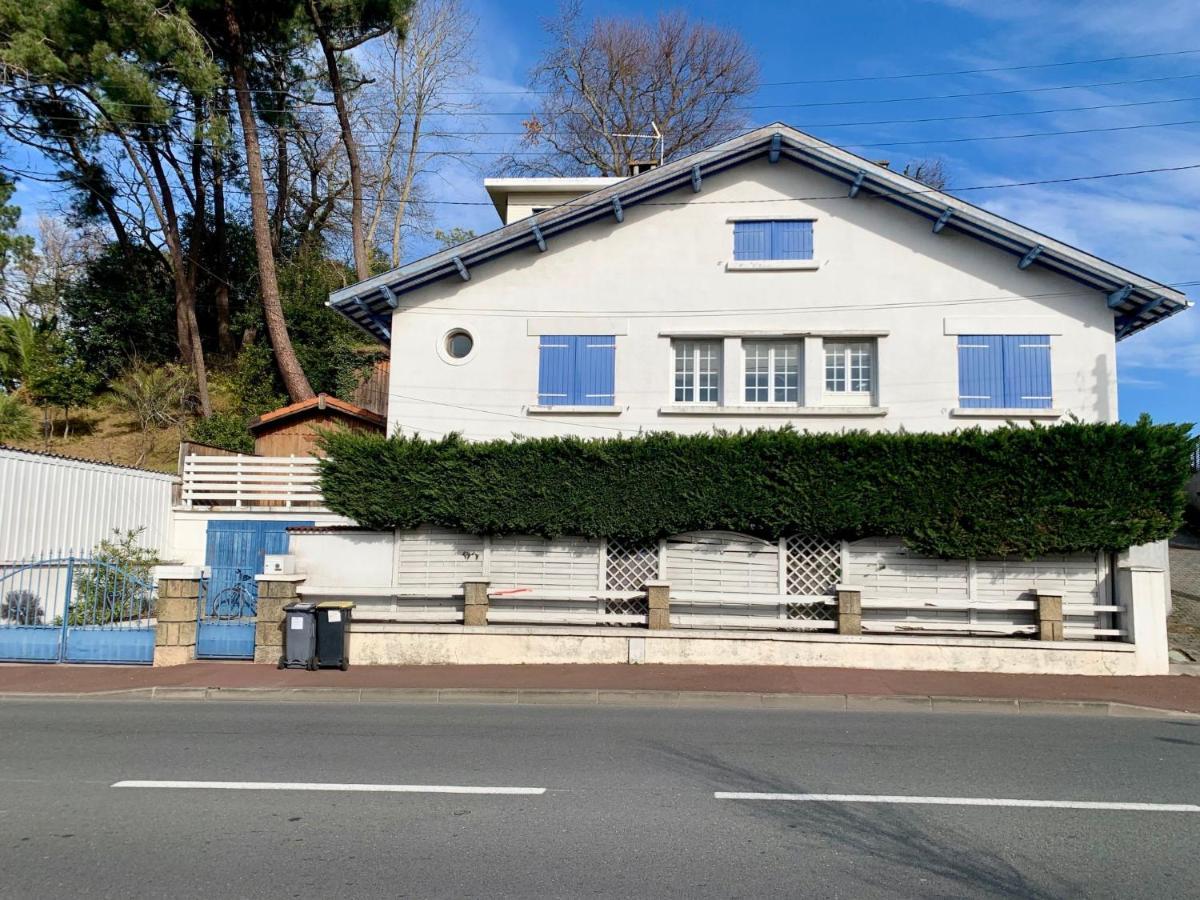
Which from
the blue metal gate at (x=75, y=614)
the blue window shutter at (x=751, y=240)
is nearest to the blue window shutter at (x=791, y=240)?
the blue window shutter at (x=751, y=240)

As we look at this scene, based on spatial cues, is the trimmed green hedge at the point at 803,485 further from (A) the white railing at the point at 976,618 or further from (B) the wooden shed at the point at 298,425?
(B) the wooden shed at the point at 298,425

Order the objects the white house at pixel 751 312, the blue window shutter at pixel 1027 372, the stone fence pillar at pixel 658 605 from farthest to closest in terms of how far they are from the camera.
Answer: the white house at pixel 751 312 < the blue window shutter at pixel 1027 372 < the stone fence pillar at pixel 658 605

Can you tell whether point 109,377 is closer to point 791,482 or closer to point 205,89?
point 205,89

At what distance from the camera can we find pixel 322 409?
23.0 meters

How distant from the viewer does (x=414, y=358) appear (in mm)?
17219

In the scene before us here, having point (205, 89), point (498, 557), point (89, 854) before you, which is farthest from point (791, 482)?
point (205, 89)

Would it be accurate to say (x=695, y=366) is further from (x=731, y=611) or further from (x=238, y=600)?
(x=238, y=600)

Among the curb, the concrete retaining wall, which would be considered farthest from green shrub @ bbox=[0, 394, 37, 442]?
the concrete retaining wall

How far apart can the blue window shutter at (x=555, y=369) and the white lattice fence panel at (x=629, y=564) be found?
3.53m

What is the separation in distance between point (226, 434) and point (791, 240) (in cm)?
1740

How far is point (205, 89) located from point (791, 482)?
757 inches

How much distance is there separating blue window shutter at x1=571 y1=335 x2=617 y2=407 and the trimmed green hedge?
276 cm

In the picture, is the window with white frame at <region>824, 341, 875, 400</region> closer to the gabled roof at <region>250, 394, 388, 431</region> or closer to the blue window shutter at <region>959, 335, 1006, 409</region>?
the blue window shutter at <region>959, 335, 1006, 409</region>

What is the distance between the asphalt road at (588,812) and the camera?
16.4 feet
